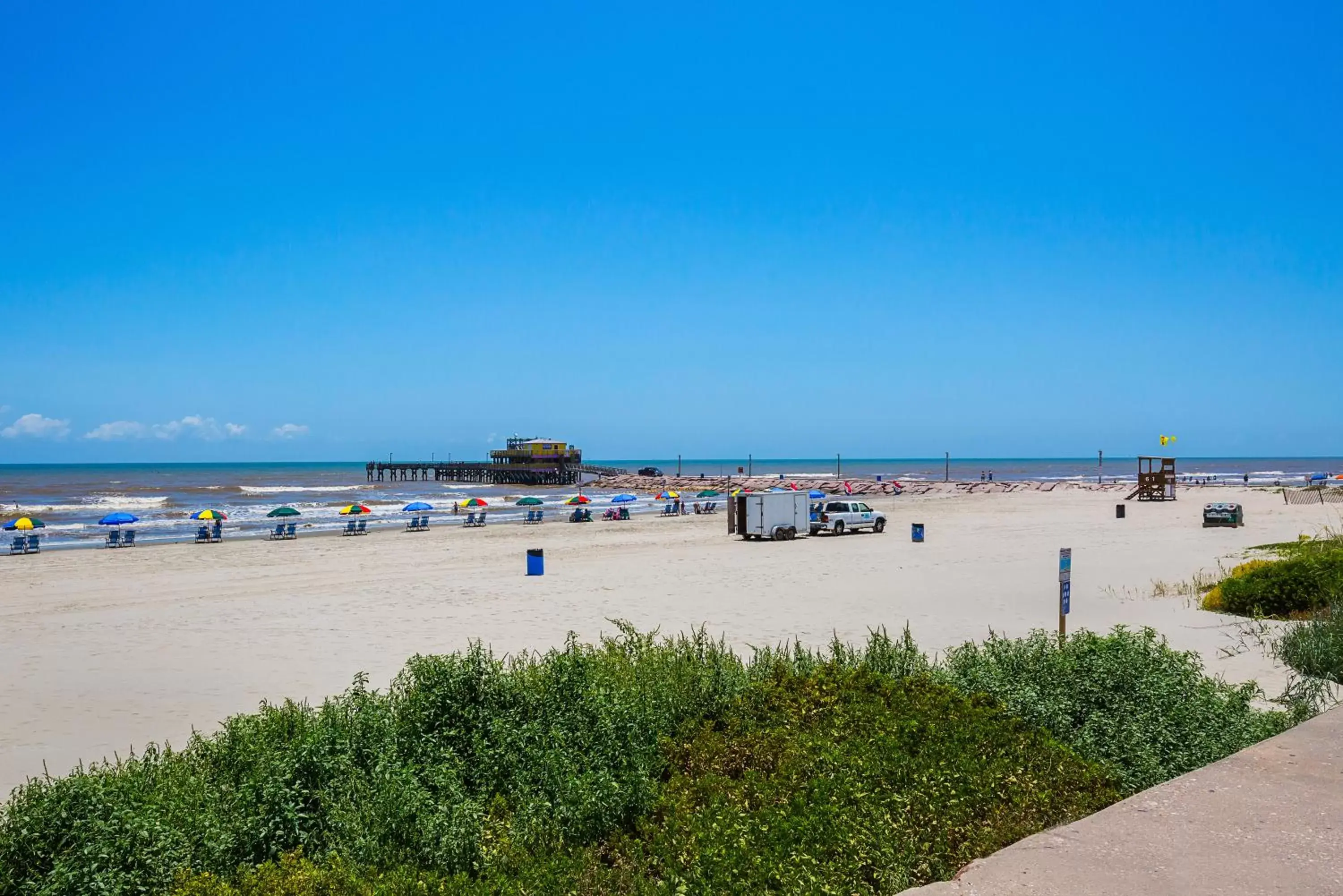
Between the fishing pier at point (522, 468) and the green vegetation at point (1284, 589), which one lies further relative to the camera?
the fishing pier at point (522, 468)

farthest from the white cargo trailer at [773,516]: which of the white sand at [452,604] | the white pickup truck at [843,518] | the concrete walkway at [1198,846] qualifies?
the concrete walkway at [1198,846]

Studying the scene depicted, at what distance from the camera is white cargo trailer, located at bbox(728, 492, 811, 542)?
31.2 metres

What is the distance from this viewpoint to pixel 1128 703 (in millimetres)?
6449

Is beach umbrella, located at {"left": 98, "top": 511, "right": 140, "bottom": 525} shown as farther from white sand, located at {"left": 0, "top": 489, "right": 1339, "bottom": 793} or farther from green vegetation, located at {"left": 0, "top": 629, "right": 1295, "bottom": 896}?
green vegetation, located at {"left": 0, "top": 629, "right": 1295, "bottom": 896}

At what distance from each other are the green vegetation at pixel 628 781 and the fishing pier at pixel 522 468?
96853 mm

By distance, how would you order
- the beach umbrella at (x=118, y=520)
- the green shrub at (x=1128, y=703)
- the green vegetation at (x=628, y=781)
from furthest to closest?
the beach umbrella at (x=118, y=520) → the green shrub at (x=1128, y=703) → the green vegetation at (x=628, y=781)

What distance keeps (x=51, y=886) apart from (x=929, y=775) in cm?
433

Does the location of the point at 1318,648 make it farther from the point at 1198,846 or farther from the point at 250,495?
the point at 250,495

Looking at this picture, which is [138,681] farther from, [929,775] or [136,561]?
[136,561]

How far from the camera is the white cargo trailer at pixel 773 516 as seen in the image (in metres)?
31.2

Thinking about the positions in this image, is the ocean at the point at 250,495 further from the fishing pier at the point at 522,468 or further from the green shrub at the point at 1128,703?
the green shrub at the point at 1128,703

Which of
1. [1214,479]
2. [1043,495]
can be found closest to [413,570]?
[1043,495]

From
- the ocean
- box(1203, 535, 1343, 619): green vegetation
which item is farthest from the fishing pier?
box(1203, 535, 1343, 619): green vegetation

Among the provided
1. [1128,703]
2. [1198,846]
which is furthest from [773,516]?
[1198,846]
